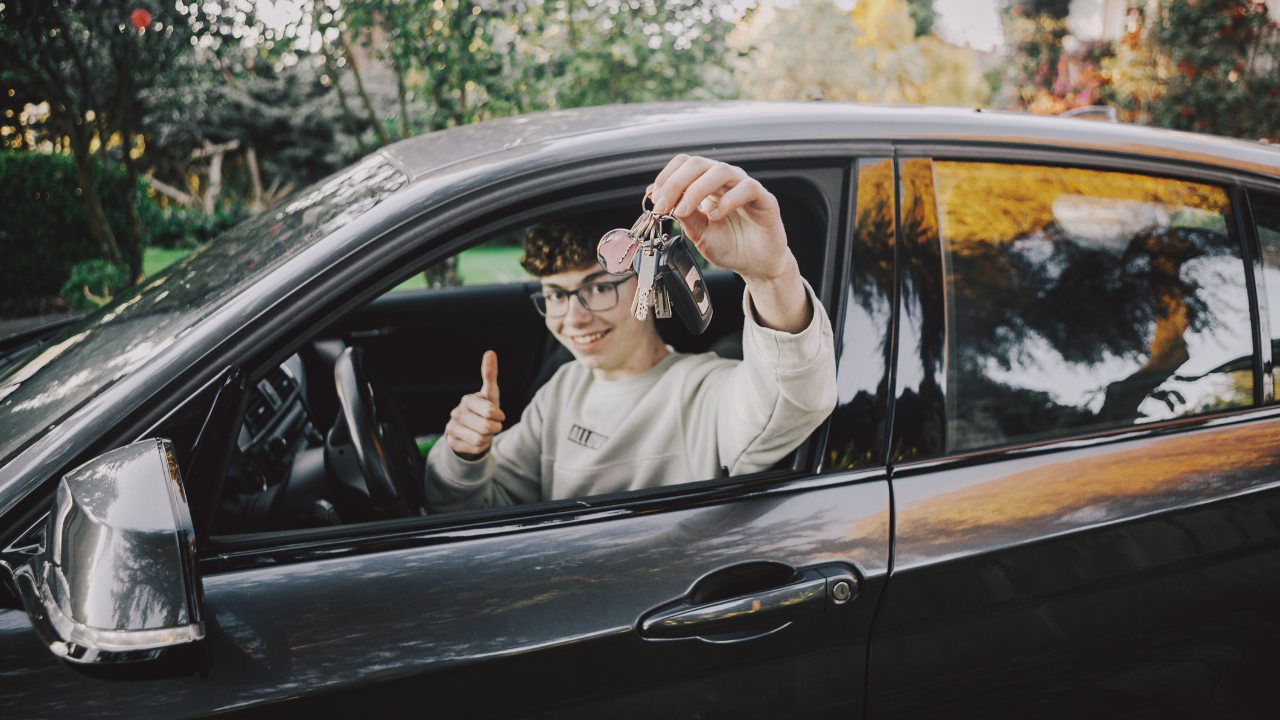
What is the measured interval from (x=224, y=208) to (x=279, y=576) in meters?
17.7

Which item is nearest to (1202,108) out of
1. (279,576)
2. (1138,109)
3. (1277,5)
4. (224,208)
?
(1138,109)

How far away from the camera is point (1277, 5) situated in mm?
10391

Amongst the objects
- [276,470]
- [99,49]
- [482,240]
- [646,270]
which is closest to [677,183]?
[646,270]

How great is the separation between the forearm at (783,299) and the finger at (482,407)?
2.15ft

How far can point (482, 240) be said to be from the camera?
1.28 meters

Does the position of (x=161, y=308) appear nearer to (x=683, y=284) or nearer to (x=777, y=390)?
(x=683, y=284)

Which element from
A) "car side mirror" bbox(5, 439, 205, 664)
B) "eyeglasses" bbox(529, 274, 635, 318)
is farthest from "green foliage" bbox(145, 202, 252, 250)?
"car side mirror" bbox(5, 439, 205, 664)

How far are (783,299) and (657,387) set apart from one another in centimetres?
56

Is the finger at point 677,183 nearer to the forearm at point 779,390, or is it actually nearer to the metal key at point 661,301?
the metal key at point 661,301

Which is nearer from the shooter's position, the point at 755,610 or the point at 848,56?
the point at 755,610

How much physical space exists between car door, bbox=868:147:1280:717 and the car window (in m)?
0.03

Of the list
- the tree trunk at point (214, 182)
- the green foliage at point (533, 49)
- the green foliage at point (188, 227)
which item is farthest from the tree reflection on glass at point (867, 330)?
the tree trunk at point (214, 182)

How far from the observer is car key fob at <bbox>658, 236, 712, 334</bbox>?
3.44 feet

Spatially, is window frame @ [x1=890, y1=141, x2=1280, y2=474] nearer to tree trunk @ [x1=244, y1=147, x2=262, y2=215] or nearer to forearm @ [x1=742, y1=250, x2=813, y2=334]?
forearm @ [x1=742, y1=250, x2=813, y2=334]
